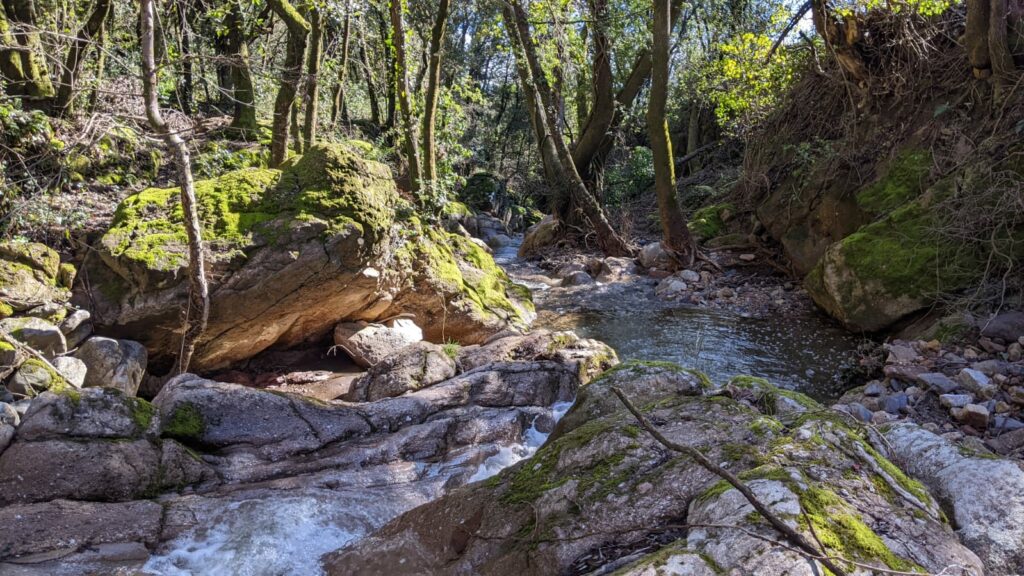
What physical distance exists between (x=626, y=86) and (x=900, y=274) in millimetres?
9865

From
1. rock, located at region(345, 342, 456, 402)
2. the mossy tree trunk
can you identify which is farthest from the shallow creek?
the mossy tree trunk

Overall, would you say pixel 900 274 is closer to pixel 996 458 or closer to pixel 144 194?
pixel 996 458

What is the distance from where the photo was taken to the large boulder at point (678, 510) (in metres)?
1.92

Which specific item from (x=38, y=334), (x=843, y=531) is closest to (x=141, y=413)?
(x=38, y=334)

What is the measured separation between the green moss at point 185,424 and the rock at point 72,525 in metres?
0.81

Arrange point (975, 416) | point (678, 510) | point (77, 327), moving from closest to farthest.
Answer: point (678, 510) < point (975, 416) < point (77, 327)

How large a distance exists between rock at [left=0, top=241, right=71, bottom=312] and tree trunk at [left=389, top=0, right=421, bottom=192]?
16.3 feet

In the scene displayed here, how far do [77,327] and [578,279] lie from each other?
7918 mm

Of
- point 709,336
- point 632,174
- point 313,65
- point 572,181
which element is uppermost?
point 313,65

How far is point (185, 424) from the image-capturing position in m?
4.41

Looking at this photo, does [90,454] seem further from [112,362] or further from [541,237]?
[541,237]

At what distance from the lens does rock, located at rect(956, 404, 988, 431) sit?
185 inches

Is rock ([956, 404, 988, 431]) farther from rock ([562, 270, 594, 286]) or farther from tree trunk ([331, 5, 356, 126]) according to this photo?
tree trunk ([331, 5, 356, 126])

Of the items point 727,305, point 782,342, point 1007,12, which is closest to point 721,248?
point 727,305
